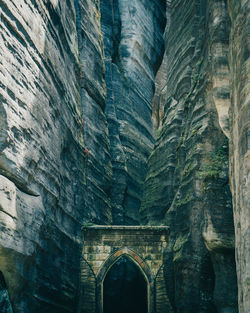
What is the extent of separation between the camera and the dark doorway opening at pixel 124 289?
79.0 feet

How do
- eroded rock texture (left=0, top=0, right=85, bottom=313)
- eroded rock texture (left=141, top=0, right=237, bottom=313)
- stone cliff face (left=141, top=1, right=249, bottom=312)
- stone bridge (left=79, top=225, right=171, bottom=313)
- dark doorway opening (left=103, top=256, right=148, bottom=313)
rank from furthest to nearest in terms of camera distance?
dark doorway opening (left=103, top=256, right=148, bottom=313) < stone bridge (left=79, top=225, right=171, bottom=313) < eroded rock texture (left=141, top=0, right=237, bottom=313) < stone cliff face (left=141, top=1, right=249, bottom=312) < eroded rock texture (left=0, top=0, right=85, bottom=313)

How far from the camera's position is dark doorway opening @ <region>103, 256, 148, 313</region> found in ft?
79.0

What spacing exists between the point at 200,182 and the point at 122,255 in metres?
4.94

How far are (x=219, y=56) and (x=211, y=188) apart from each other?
5.34m

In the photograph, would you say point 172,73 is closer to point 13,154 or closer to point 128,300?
point 128,300

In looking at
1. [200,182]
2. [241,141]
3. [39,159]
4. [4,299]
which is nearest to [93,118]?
[200,182]

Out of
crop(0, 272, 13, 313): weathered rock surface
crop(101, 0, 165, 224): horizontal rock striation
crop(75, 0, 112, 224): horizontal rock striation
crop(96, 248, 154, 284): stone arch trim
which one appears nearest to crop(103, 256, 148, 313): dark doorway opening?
crop(101, 0, 165, 224): horizontal rock striation

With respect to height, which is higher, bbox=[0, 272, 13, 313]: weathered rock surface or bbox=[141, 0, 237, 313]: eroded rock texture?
bbox=[141, 0, 237, 313]: eroded rock texture

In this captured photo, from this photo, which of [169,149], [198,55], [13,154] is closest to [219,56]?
[198,55]

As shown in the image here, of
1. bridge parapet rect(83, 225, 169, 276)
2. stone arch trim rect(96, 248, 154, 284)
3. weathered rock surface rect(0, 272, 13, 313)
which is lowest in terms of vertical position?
weathered rock surface rect(0, 272, 13, 313)

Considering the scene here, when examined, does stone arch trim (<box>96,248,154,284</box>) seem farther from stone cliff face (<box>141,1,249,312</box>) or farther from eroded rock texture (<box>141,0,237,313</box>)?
stone cliff face (<box>141,1,249,312</box>)

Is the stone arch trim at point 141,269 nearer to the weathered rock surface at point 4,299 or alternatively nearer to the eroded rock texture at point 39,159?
the eroded rock texture at point 39,159

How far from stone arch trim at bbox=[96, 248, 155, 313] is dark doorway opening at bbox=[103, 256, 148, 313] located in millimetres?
3736

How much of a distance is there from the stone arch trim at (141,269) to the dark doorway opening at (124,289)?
374cm
